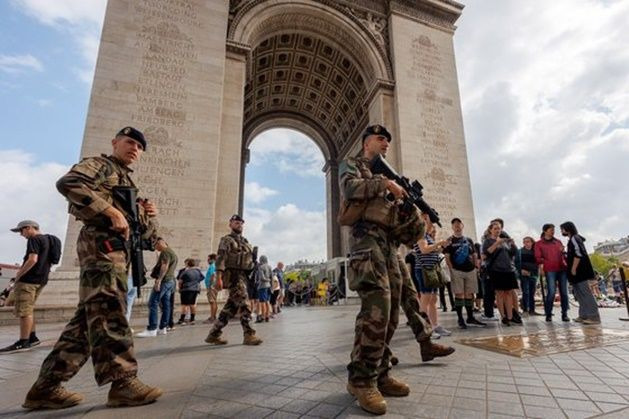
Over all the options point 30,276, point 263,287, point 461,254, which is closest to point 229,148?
point 263,287

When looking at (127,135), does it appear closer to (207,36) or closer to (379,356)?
(379,356)

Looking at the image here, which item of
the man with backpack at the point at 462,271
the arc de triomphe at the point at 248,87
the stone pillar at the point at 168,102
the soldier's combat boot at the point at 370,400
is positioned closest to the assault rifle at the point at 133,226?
the soldier's combat boot at the point at 370,400

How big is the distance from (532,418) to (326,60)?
817 inches

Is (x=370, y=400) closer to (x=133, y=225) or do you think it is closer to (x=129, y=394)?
(x=129, y=394)

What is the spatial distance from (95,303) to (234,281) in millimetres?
2609

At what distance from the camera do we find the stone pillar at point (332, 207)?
22.9 metres

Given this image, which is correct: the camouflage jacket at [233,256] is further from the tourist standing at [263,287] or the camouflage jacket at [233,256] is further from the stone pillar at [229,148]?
the stone pillar at [229,148]

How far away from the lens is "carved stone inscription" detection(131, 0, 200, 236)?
11113 mm

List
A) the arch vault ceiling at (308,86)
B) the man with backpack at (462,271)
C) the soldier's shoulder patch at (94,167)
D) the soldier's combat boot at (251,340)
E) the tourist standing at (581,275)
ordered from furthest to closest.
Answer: the arch vault ceiling at (308,86), the tourist standing at (581,275), the man with backpack at (462,271), the soldier's combat boot at (251,340), the soldier's shoulder patch at (94,167)

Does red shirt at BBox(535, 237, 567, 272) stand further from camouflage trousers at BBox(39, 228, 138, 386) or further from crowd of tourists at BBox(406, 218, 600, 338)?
camouflage trousers at BBox(39, 228, 138, 386)

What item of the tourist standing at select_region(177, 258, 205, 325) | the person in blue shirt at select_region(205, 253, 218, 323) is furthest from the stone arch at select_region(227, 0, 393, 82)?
the tourist standing at select_region(177, 258, 205, 325)

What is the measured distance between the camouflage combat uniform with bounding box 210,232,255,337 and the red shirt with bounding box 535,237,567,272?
5824mm

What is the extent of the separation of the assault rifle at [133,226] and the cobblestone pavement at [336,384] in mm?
938

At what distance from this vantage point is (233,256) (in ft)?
15.5
